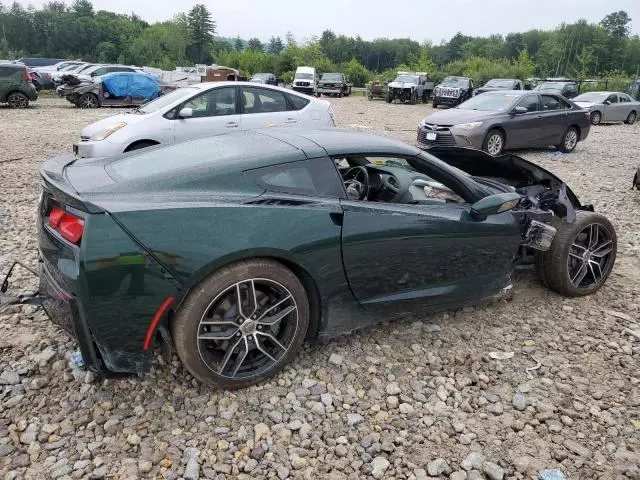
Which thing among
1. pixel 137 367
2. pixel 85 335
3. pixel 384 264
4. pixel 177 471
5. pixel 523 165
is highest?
pixel 523 165

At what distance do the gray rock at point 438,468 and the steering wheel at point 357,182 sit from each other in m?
1.64

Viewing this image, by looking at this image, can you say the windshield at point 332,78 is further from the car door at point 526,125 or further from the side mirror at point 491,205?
the side mirror at point 491,205

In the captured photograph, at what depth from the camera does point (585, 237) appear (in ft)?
14.1

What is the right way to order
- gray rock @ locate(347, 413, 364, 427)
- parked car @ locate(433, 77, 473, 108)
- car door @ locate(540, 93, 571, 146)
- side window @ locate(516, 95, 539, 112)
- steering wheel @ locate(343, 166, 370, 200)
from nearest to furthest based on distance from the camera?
gray rock @ locate(347, 413, 364, 427) < steering wheel @ locate(343, 166, 370, 200) < side window @ locate(516, 95, 539, 112) < car door @ locate(540, 93, 571, 146) < parked car @ locate(433, 77, 473, 108)

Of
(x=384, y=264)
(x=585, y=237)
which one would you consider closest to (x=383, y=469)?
(x=384, y=264)

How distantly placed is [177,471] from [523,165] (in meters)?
3.57

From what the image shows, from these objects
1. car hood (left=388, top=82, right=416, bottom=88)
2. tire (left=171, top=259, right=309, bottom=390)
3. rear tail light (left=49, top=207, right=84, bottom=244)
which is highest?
car hood (left=388, top=82, right=416, bottom=88)

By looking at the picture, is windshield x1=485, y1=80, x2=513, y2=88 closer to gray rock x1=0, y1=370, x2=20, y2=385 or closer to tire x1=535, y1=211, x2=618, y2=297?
tire x1=535, y1=211, x2=618, y2=297

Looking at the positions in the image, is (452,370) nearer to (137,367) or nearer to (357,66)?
(137,367)

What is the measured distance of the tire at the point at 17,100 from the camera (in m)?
18.5

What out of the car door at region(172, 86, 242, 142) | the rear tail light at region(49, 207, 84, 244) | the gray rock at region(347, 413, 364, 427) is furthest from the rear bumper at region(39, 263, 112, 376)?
the car door at region(172, 86, 242, 142)

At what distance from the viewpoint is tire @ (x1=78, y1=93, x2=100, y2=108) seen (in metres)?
19.7

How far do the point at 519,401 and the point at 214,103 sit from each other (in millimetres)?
6669

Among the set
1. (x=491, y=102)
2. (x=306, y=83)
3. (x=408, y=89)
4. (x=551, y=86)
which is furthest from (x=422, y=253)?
(x=306, y=83)
